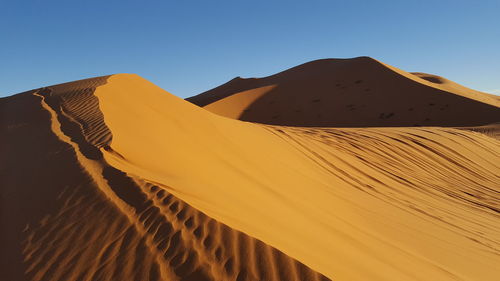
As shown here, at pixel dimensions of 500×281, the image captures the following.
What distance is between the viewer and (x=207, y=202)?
11.7 feet

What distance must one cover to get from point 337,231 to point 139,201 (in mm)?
2186

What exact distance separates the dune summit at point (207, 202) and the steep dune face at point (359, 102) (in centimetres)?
1668

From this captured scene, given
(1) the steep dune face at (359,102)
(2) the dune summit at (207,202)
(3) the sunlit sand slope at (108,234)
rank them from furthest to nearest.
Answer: (1) the steep dune face at (359,102), (2) the dune summit at (207,202), (3) the sunlit sand slope at (108,234)

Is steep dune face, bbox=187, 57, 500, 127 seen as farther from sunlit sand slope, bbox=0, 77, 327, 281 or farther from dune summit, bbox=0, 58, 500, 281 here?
sunlit sand slope, bbox=0, 77, 327, 281

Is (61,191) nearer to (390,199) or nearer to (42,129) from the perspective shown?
(42,129)

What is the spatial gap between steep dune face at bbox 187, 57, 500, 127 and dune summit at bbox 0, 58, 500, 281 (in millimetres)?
16679

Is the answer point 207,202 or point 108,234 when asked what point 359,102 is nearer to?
point 207,202

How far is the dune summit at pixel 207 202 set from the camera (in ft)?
8.96

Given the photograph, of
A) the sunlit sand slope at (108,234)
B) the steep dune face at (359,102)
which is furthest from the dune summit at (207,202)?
the steep dune face at (359,102)

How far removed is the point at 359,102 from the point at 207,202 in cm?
2627

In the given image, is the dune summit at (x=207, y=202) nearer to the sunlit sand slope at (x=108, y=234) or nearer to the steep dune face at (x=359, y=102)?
the sunlit sand slope at (x=108, y=234)

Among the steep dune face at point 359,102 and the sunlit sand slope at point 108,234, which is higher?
the steep dune face at point 359,102

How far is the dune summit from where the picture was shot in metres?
2.73

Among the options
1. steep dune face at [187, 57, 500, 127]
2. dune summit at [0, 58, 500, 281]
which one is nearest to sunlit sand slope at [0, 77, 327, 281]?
dune summit at [0, 58, 500, 281]
